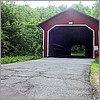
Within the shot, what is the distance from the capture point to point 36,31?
22859mm

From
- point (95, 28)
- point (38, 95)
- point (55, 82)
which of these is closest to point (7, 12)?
point (95, 28)

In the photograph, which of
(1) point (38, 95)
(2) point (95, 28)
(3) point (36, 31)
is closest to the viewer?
(1) point (38, 95)

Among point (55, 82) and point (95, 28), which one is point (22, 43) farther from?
point (55, 82)

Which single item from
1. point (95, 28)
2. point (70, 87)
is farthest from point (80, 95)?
point (95, 28)

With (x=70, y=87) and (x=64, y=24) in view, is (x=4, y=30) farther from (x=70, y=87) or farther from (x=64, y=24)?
(x=70, y=87)

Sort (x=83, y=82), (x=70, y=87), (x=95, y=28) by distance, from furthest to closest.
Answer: (x=95, y=28) → (x=83, y=82) → (x=70, y=87)

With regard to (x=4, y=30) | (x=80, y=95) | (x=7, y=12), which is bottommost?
(x=80, y=95)

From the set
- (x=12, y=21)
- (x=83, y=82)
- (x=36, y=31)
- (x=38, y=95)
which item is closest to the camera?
(x=38, y=95)

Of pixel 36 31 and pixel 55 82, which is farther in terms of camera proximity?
pixel 36 31

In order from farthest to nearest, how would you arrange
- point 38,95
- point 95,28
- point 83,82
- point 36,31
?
1. point 36,31
2. point 95,28
3. point 83,82
4. point 38,95

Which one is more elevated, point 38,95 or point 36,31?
point 36,31

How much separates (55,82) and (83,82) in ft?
2.19

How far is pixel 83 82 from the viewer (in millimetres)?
6020

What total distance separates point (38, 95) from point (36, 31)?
1844 centimetres
